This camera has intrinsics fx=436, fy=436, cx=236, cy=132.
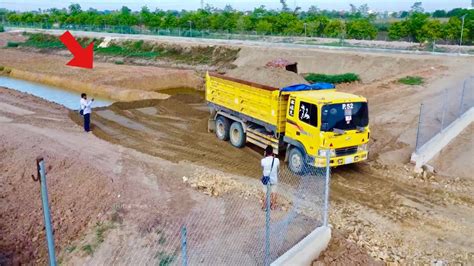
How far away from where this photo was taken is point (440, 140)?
14.2m

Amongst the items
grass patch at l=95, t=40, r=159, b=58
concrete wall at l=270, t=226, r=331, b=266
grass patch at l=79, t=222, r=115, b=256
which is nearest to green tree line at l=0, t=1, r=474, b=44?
grass patch at l=95, t=40, r=159, b=58

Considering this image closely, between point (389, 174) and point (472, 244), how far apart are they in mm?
4022

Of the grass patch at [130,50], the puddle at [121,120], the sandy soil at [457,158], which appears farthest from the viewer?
the grass patch at [130,50]

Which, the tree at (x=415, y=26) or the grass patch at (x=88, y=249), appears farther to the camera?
the tree at (x=415, y=26)

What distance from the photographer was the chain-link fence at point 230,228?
7816 millimetres

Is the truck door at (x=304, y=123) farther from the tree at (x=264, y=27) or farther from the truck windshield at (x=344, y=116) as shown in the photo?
the tree at (x=264, y=27)

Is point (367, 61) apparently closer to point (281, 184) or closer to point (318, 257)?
point (281, 184)

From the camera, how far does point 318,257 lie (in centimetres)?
799

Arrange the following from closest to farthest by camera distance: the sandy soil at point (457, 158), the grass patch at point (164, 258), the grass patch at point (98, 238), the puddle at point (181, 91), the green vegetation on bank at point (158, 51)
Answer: the grass patch at point (164, 258), the grass patch at point (98, 238), the sandy soil at point (457, 158), the puddle at point (181, 91), the green vegetation on bank at point (158, 51)

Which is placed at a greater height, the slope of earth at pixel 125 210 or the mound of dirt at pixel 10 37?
the mound of dirt at pixel 10 37

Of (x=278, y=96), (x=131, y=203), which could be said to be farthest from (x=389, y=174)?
(x=131, y=203)

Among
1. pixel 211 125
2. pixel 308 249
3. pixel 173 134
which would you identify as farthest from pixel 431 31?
pixel 308 249

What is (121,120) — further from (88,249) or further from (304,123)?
(88,249)

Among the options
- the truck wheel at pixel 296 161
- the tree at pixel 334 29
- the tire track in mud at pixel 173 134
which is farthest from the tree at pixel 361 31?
the truck wheel at pixel 296 161
